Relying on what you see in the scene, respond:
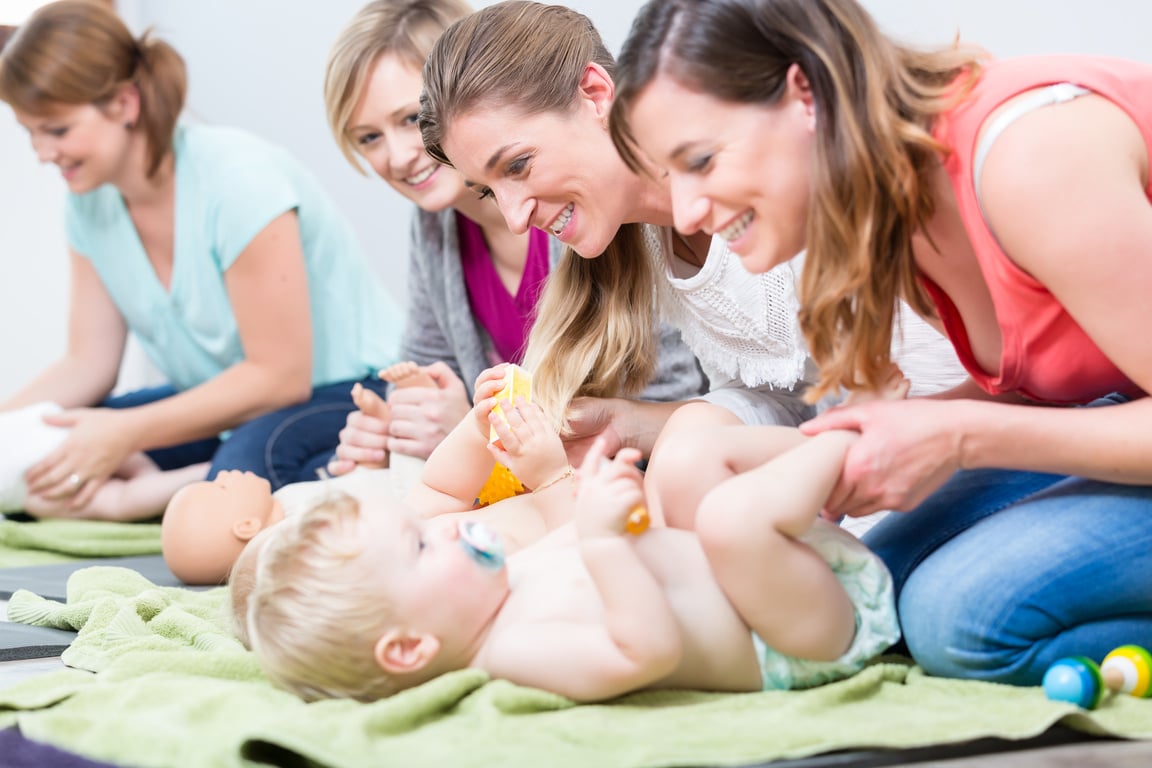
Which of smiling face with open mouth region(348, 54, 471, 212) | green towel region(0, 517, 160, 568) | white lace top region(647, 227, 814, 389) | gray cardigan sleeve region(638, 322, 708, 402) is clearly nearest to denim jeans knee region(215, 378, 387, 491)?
green towel region(0, 517, 160, 568)

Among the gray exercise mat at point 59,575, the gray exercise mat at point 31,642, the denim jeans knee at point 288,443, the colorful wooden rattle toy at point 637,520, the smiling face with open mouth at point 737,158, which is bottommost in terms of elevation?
the gray exercise mat at point 59,575

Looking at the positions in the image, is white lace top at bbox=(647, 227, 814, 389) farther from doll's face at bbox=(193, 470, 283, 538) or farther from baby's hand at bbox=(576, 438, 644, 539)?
doll's face at bbox=(193, 470, 283, 538)

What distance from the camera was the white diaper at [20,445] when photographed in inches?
106

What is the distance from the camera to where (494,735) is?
1.08m

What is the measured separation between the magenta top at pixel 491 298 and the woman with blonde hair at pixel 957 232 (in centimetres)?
107

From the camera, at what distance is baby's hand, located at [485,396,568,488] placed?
1.50 m

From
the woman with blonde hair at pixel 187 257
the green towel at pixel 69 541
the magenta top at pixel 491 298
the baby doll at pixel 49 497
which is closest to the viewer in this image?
the magenta top at pixel 491 298

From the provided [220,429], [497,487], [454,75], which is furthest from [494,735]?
[220,429]

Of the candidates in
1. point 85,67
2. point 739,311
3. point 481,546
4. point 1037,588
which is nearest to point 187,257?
point 85,67

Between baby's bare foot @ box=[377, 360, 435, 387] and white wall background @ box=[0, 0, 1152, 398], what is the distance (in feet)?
3.18

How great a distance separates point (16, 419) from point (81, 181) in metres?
0.54

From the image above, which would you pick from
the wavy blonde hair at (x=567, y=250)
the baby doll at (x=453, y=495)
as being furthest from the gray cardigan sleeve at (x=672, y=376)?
the baby doll at (x=453, y=495)

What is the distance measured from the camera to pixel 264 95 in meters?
3.81

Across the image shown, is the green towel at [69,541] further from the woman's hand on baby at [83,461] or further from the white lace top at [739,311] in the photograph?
the white lace top at [739,311]
